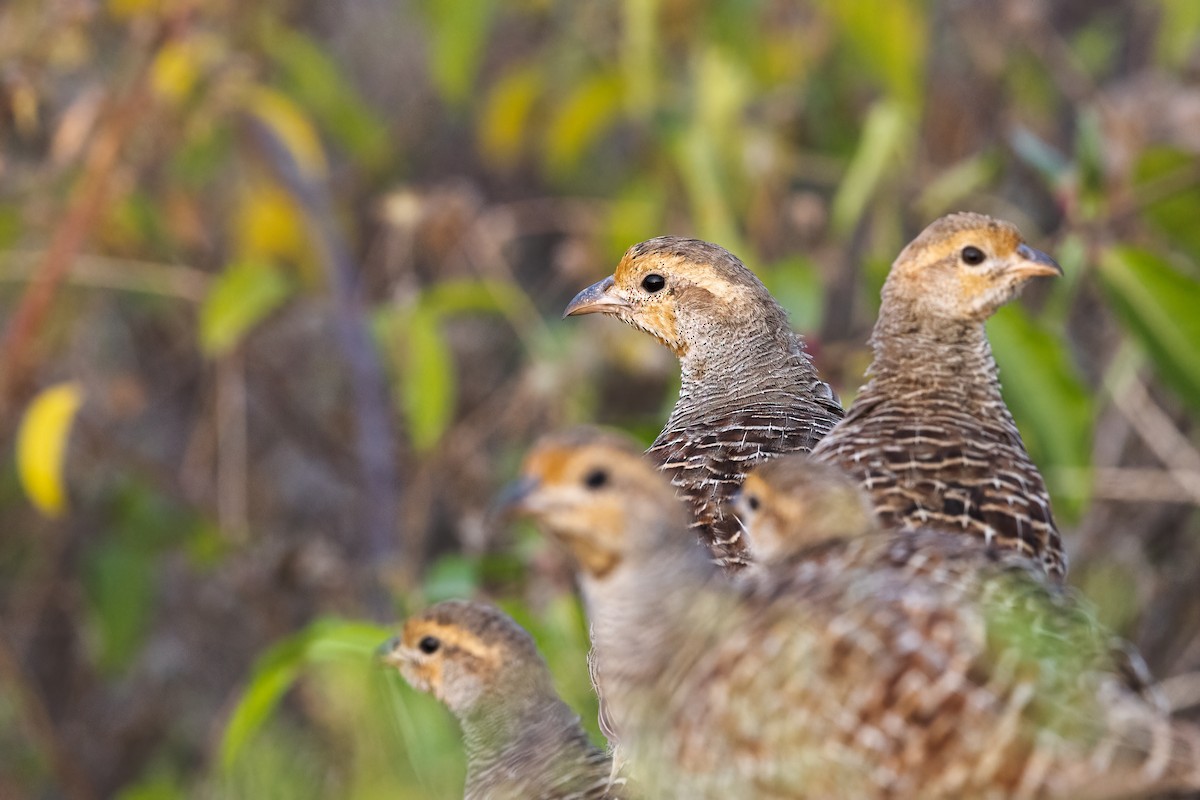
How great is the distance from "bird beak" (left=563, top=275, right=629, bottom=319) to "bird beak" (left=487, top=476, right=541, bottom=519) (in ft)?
4.95

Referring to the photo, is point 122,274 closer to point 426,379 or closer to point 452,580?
point 426,379

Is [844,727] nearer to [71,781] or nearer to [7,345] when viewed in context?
[7,345]

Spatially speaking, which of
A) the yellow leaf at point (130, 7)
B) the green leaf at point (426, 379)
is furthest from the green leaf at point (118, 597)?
the yellow leaf at point (130, 7)

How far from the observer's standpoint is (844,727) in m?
1.87

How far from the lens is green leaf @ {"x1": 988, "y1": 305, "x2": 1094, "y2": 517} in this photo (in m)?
4.23

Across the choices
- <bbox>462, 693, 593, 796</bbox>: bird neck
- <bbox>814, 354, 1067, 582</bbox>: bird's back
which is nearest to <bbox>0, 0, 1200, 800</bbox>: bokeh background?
<bbox>462, 693, 593, 796</bbox>: bird neck

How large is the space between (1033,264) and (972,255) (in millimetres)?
113

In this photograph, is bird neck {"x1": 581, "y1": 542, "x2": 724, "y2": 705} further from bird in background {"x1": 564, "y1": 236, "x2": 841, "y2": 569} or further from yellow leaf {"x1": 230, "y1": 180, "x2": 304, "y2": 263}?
yellow leaf {"x1": 230, "y1": 180, "x2": 304, "y2": 263}

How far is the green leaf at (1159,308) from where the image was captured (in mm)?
3947

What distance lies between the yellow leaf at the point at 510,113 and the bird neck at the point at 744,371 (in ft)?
16.6

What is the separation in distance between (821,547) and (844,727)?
27 centimetres

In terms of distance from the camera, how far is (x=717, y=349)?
3389 mm

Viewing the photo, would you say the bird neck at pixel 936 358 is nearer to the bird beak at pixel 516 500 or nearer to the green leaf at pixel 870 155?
the bird beak at pixel 516 500

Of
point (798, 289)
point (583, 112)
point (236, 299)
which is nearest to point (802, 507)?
point (798, 289)
